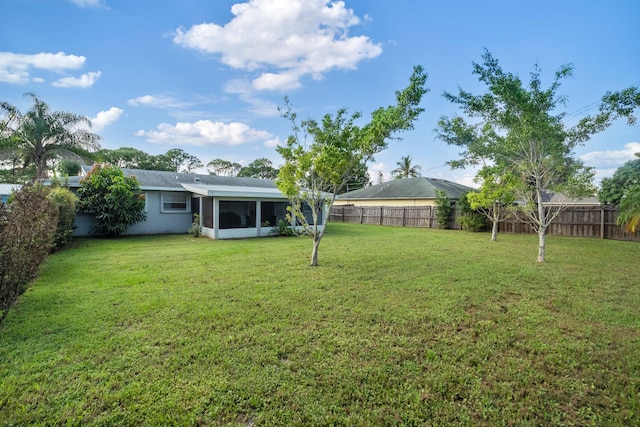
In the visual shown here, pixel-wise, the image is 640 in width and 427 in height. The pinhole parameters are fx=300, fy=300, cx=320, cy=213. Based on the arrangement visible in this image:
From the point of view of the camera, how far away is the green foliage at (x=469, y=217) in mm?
16861

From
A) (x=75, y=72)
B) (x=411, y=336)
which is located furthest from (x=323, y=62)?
(x=411, y=336)

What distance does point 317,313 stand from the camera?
425 centimetres

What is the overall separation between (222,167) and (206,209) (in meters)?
37.2

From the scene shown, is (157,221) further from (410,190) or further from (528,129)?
(410,190)

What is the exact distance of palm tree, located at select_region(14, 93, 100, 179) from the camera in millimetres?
16703

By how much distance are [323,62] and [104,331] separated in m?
12.3

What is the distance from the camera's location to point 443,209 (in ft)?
61.8

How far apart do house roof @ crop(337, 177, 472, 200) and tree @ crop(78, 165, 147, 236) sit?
19.1m

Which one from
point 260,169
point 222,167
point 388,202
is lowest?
point 388,202

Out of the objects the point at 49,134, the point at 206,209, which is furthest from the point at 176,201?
the point at 49,134

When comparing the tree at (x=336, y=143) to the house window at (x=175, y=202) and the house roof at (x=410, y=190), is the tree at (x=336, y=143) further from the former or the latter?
the house roof at (x=410, y=190)

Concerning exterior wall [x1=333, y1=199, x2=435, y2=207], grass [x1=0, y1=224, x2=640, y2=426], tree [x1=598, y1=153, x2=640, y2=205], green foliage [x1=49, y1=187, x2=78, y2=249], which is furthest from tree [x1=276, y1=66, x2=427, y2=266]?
tree [x1=598, y1=153, x2=640, y2=205]

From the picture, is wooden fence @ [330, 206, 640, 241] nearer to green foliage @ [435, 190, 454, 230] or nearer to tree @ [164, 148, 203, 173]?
green foliage @ [435, 190, 454, 230]

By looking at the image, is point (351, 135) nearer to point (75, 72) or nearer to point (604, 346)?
point (604, 346)
